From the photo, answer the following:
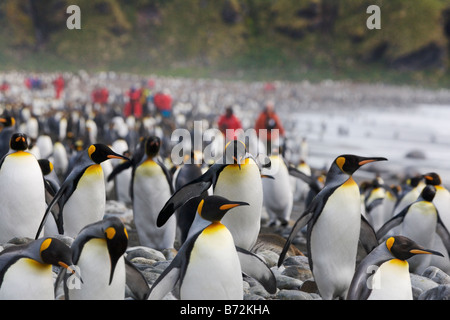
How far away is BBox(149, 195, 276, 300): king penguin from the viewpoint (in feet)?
10.5

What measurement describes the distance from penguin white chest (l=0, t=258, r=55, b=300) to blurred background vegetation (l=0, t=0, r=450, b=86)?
62.5 metres

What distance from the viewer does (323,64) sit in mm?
72000

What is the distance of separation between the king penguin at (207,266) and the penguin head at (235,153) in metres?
1.16

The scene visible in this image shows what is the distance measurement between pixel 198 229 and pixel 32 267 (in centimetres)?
88

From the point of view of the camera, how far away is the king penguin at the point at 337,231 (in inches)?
155

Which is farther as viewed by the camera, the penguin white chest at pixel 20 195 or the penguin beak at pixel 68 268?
the penguin white chest at pixel 20 195

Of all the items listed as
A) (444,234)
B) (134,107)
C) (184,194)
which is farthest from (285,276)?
(134,107)

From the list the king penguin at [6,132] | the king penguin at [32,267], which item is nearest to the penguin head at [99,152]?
the king penguin at [32,267]

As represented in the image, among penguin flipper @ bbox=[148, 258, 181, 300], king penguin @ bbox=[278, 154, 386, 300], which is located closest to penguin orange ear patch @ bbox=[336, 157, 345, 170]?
king penguin @ bbox=[278, 154, 386, 300]

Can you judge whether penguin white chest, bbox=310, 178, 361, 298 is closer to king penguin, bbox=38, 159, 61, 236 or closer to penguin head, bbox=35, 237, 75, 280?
penguin head, bbox=35, 237, 75, 280

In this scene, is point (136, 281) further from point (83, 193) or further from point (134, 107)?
point (134, 107)

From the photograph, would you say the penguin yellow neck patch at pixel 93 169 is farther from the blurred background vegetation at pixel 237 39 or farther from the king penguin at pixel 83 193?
the blurred background vegetation at pixel 237 39

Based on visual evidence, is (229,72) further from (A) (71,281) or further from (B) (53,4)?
(A) (71,281)

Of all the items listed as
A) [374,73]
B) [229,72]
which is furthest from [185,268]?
[374,73]
